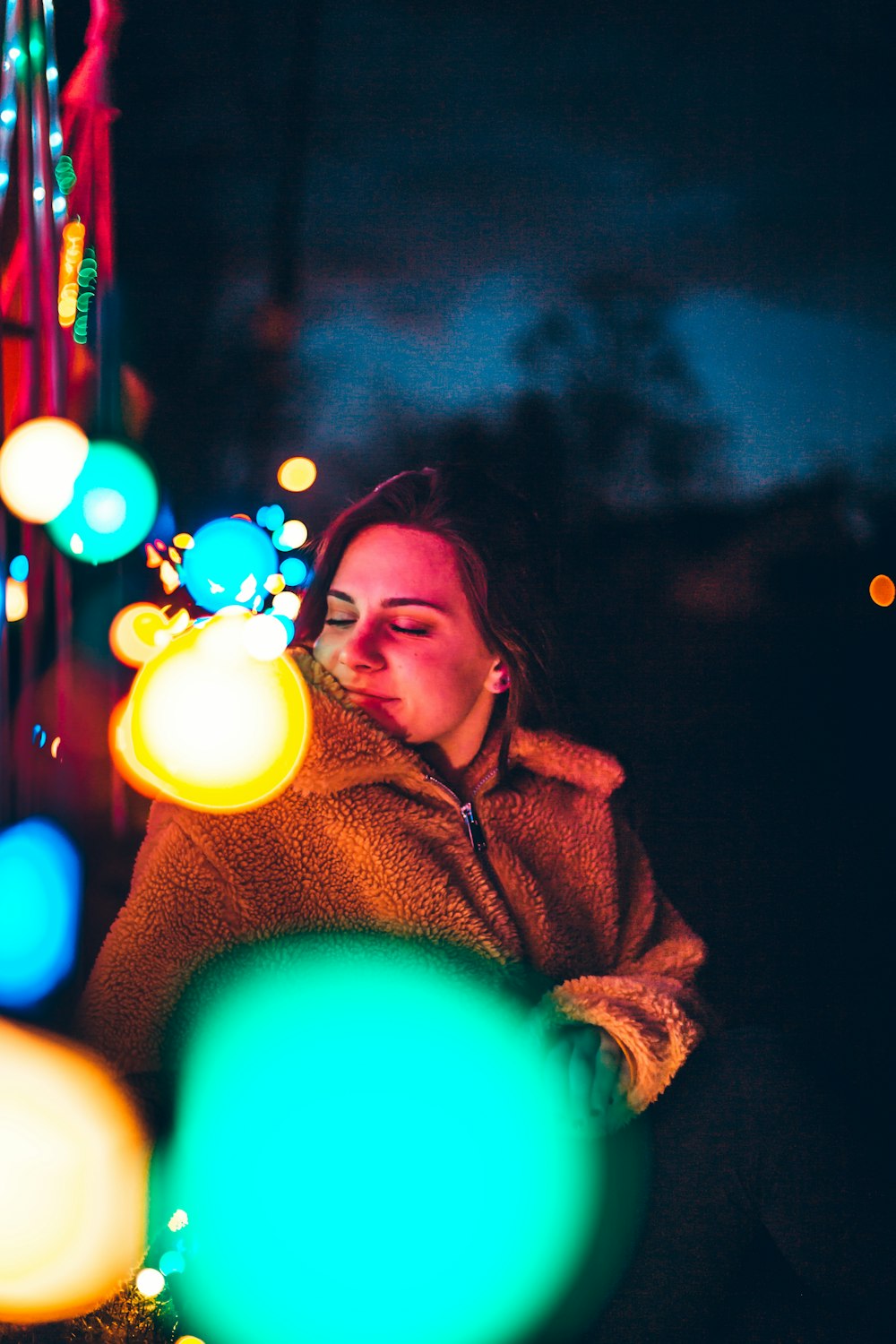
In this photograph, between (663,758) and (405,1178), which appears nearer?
(405,1178)

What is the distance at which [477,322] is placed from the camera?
116 cm

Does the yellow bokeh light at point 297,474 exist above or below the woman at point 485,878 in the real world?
above

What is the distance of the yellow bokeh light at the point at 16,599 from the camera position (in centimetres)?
115

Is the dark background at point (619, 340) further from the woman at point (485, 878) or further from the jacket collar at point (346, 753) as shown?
the jacket collar at point (346, 753)

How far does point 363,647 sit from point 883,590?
57 cm

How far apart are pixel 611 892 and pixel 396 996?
26 cm

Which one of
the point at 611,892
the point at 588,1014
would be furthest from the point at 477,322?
the point at 588,1014

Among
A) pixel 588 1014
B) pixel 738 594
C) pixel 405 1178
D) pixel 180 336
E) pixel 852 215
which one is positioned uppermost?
pixel 852 215

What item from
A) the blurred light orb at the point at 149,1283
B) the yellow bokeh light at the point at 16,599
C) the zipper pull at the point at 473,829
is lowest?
the blurred light orb at the point at 149,1283

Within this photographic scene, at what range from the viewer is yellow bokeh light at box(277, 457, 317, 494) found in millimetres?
1138

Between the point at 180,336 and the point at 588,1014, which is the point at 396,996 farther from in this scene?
the point at 180,336

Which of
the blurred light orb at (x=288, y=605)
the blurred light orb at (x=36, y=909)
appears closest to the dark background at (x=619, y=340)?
the blurred light orb at (x=288, y=605)

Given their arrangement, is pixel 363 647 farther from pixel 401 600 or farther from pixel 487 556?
pixel 487 556

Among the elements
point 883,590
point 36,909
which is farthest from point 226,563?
point 883,590
